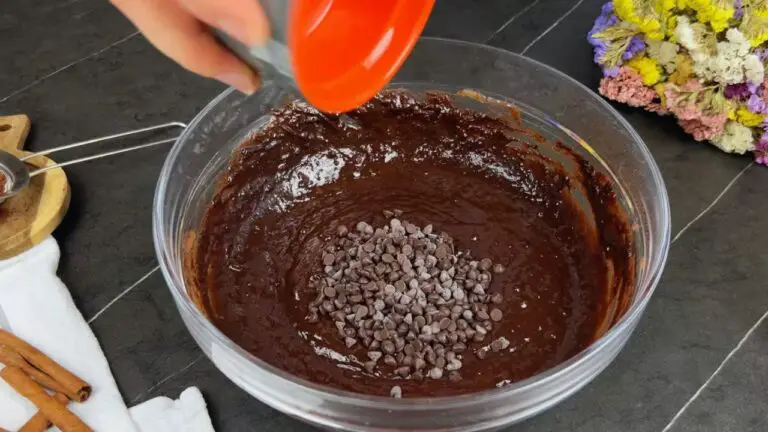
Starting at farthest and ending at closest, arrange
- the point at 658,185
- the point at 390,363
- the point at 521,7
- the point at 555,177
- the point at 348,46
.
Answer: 1. the point at 521,7
2. the point at 555,177
3. the point at 658,185
4. the point at 390,363
5. the point at 348,46

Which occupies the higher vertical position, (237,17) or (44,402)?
(237,17)

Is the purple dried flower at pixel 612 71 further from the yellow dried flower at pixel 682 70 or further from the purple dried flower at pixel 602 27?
the yellow dried flower at pixel 682 70

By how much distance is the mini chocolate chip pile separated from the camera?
1823mm

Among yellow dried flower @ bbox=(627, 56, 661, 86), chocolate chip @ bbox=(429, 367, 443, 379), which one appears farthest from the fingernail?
yellow dried flower @ bbox=(627, 56, 661, 86)

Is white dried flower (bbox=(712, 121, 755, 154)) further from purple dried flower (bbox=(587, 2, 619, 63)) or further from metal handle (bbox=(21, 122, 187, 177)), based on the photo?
metal handle (bbox=(21, 122, 187, 177))

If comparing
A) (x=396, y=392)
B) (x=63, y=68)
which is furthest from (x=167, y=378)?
(x=63, y=68)

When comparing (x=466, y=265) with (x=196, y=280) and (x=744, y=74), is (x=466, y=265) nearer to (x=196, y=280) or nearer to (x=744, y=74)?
(x=196, y=280)

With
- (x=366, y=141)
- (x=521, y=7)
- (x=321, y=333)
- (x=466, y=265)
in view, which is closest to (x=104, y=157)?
(x=366, y=141)

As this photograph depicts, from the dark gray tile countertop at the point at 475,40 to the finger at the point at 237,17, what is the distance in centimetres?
98

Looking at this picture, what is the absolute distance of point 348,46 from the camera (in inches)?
59.4

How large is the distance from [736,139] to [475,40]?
926 mm

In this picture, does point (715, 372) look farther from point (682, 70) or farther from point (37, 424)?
point (37, 424)

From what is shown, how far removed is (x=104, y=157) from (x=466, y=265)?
1.18 meters

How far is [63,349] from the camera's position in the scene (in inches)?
76.5
